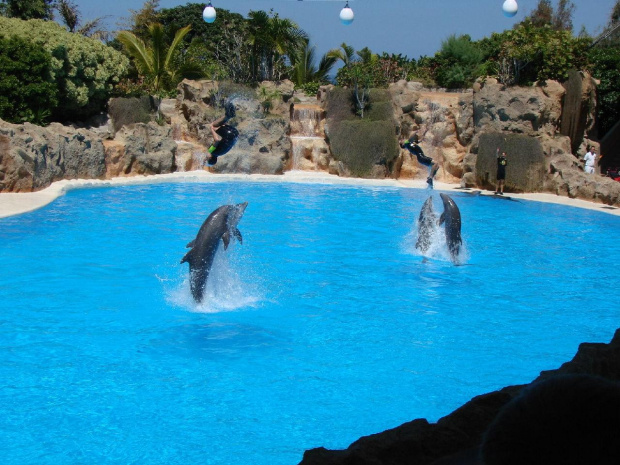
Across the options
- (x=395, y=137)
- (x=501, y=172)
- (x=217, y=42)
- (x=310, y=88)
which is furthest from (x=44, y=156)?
(x=217, y=42)

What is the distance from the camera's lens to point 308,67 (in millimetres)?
29391

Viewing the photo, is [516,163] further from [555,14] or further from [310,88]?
[555,14]

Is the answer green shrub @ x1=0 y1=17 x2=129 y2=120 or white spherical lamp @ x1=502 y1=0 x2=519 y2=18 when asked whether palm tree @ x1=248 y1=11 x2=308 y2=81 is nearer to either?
green shrub @ x1=0 y1=17 x2=129 y2=120

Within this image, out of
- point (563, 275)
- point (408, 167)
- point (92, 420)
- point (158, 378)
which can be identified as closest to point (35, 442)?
point (92, 420)

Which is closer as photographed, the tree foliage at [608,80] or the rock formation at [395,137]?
the rock formation at [395,137]

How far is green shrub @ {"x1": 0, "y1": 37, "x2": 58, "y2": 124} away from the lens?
18750mm

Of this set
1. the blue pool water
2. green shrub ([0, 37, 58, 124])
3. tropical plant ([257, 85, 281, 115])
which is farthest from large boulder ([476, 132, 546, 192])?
green shrub ([0, 37, 58, 124])

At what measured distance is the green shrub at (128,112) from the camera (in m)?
22.5

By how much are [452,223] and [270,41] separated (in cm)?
1681

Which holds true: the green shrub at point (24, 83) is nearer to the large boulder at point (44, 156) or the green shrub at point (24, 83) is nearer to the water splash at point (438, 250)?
the large boulder at point (44, 156)

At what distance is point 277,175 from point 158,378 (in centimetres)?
1634

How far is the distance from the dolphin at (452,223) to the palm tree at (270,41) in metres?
16.5

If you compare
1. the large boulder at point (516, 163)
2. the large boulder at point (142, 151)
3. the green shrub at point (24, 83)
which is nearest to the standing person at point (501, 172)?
the large boulder at point (516, 163)

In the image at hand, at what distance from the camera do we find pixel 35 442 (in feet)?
16.2
